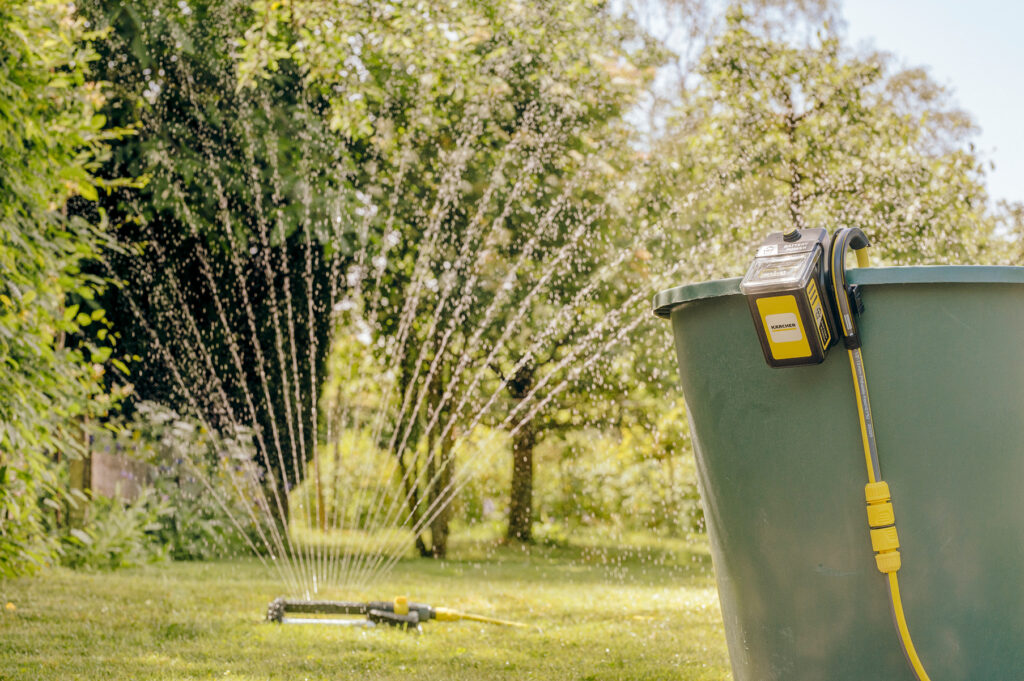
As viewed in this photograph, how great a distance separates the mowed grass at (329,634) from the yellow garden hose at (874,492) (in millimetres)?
1273

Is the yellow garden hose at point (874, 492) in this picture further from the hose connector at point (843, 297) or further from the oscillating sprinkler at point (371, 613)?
the oscillating sprinkler at point (371, 613)

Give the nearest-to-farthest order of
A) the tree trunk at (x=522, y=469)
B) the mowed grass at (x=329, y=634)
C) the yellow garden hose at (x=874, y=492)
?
the yellow garden hose at (x=874, y=492)
the mowed grass at (x=329, y=634)
the tree trunk at (x=522, y=469)

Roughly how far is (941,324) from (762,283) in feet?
1.04

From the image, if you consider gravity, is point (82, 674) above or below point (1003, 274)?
below

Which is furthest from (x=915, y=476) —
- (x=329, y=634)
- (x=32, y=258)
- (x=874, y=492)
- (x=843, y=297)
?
(x=32, y=258)

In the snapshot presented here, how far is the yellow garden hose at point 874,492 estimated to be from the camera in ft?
4.85

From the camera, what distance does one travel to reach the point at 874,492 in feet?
4.86

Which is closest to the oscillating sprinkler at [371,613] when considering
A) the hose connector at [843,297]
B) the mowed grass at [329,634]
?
the mowed grass at [329,634]

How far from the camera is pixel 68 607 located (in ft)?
11.9

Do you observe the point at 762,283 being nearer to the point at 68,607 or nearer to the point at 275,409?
the point at 68,607

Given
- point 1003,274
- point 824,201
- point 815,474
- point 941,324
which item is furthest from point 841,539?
point 824,201

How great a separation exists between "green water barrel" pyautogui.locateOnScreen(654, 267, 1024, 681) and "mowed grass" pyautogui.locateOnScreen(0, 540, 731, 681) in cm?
123

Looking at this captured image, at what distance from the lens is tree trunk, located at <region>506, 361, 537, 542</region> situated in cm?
830

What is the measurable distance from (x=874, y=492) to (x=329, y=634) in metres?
2.30
